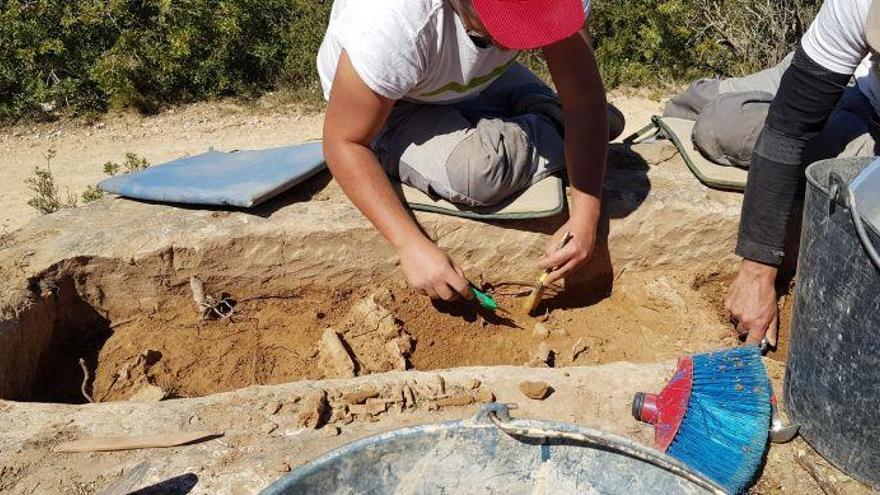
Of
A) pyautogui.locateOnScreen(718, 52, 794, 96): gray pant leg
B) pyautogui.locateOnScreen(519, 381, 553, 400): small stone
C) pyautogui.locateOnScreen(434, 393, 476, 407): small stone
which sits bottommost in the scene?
pyautogui.locateOnScreen(519, 381, 553, 400): small stone

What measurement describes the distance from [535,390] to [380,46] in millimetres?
995

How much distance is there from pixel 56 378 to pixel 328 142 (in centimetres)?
111

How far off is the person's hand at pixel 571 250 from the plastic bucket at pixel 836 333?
0.70 m

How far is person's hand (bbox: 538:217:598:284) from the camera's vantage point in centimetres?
273

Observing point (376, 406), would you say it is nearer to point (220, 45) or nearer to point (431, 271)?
point (431, 271)

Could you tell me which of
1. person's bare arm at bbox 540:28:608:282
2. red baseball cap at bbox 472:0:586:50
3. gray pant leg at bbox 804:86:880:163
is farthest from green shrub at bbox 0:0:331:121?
red baseball cap at bbox 472:0:586:50

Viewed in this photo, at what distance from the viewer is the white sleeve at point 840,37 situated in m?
2.31

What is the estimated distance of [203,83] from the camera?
5.79 m

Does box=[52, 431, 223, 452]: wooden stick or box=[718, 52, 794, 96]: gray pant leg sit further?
box=[718, 52, 794, 96]: gray pant leg

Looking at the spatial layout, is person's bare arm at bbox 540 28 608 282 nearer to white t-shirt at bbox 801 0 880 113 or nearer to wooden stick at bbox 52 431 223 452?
white t-shirt at bbox 801 0 880 113

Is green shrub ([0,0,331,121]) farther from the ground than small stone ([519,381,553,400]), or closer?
farther from the ground

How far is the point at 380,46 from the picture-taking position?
2357 millimetres

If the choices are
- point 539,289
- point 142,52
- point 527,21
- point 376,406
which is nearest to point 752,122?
point 539,289

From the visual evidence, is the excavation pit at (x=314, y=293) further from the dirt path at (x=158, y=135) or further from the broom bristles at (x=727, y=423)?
the dirt path at (x=158, y=135)
